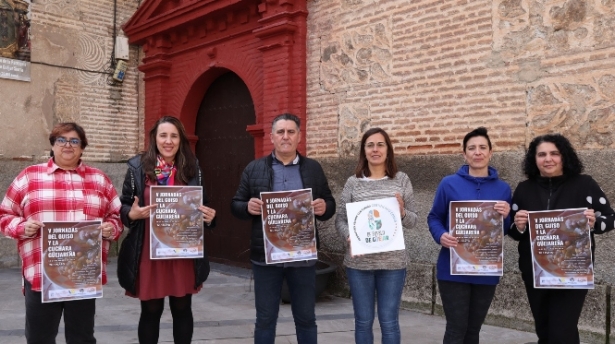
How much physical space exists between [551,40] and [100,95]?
25.6 feet

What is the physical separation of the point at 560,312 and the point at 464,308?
1.84 ft

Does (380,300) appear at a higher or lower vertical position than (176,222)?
lower

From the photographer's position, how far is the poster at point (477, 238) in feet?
11.3

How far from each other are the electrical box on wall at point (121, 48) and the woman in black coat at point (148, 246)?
726cm

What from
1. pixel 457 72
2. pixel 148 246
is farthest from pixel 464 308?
pixel 457 72

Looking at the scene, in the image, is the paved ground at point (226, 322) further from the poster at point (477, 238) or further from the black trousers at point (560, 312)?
the poster at point (477, 238)

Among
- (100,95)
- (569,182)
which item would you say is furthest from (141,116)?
(569,182)

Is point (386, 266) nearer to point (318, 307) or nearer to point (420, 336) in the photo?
point (420, 336)

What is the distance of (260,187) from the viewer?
3680 millimetres

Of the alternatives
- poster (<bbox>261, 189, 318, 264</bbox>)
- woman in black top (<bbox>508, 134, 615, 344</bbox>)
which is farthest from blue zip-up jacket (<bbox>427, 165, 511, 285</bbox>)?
poster (<bbox>261, 189, 318, 264</bbox>)

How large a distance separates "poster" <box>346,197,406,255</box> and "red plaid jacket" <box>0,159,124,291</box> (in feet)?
5.23

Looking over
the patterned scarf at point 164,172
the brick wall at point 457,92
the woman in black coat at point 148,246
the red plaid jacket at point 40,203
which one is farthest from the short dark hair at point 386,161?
the brick wall at point 457,92

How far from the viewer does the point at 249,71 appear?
8.46 metres

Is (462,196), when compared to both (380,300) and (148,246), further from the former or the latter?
(148,246)
